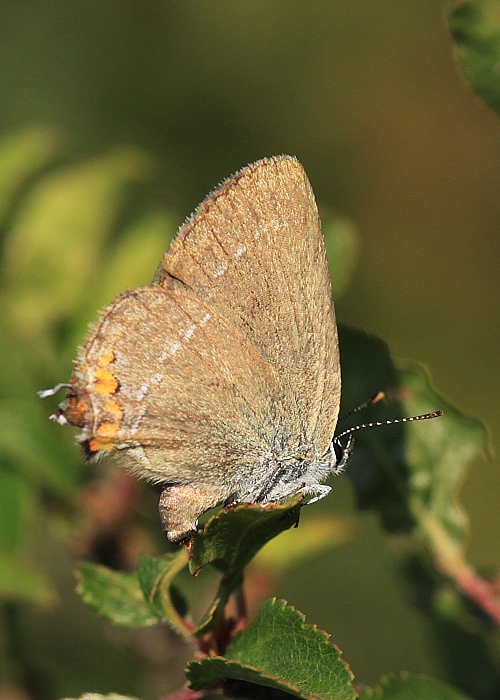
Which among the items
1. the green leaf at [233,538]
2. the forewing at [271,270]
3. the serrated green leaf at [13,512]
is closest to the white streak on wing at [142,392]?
the forewing at [271,270]

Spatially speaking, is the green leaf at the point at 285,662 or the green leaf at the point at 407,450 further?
the green leaf at the point at 407,450

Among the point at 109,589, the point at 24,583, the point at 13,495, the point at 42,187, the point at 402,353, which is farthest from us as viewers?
the point at 402,353

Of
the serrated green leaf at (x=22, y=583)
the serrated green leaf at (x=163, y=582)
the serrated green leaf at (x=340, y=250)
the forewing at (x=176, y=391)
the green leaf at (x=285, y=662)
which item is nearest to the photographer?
the green leaf at (x=285, y=662)

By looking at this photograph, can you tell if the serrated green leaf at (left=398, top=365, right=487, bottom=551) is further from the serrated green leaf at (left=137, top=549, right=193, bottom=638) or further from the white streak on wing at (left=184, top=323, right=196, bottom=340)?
the serrated green leaf at (left=137, top=549, right=193, bottom=638)

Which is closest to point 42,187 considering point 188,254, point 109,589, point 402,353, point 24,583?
point 188,254

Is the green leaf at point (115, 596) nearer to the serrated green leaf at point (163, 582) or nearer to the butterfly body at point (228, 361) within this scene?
the serrated green leaf at point (163, 582)

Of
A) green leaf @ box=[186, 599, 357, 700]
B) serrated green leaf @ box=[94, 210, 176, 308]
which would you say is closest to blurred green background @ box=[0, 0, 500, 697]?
serrated green leaf @ box=[94, 210, 176, 308]

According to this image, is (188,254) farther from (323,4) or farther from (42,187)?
(323,4)
